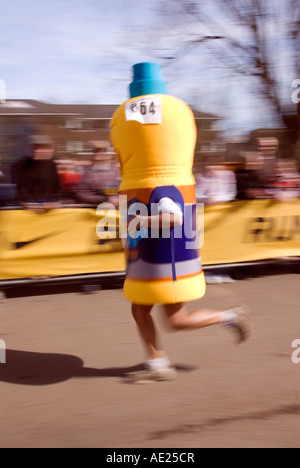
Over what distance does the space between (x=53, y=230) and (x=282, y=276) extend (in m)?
3.04

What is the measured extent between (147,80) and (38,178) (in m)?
3.33

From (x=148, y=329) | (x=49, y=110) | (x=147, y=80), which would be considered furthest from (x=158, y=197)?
(x=49, y=110)

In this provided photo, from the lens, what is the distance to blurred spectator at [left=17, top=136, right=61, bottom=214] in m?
6.46

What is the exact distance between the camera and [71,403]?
3.49 metres

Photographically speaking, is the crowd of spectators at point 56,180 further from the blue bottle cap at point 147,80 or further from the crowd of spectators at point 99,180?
the blue bottle cap at point 147,80

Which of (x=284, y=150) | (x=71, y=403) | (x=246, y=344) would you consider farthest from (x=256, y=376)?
(x=284, y=150)

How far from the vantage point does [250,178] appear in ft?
24.3

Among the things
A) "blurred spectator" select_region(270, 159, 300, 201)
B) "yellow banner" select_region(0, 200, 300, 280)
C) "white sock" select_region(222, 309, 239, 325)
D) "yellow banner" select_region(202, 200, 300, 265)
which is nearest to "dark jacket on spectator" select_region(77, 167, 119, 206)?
"yellow banner" select_region(0, 200, 300, 280)

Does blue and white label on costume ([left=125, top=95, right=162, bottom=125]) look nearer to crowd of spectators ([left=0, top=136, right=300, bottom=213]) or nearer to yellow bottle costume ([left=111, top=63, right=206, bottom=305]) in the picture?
yellow bottle costume ([left=111, top=63, right=206, bottom=305])

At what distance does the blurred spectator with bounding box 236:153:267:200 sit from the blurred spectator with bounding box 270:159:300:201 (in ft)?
0.88

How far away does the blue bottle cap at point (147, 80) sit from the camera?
3402mm

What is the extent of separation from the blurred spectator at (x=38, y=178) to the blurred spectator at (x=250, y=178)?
243 centimetres

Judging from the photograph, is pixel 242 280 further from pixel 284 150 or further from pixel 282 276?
pixel 284 150

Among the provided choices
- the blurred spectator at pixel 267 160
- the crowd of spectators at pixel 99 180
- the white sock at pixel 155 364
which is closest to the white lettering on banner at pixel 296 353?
the white sock at pixel 155 364
